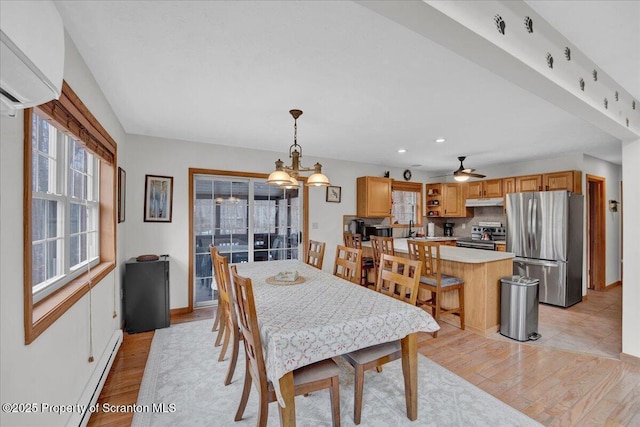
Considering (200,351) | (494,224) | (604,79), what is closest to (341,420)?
(200,351)

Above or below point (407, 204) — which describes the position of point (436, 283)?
below

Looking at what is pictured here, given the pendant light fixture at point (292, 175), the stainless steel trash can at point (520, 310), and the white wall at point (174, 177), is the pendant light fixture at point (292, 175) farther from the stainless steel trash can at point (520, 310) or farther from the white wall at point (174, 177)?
the stainless steel trash can at point (520, 310)

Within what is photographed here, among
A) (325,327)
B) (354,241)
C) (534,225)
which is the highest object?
(534,225)

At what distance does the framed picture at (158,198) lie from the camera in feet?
12.0

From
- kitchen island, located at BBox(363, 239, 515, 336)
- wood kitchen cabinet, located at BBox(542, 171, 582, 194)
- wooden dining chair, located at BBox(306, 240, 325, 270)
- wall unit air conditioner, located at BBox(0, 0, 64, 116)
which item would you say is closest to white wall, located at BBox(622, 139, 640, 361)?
kitchen island, located at BBox(363, 239, 515, 336)

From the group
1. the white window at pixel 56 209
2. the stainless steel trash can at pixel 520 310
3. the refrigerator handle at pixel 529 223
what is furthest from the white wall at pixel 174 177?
the refrigerator handle at pixel 529 223

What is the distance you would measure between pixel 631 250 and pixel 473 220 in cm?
343

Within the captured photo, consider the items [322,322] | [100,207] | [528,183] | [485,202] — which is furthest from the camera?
[485,202]

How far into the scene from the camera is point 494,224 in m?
5.43

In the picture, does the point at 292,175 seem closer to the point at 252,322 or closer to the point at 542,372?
the point at 252,322

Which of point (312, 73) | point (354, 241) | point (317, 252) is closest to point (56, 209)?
point (312, 73)

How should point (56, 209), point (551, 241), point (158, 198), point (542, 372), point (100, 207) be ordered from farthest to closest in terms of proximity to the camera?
point (551, 241)
point (158, 198)
point (100, 207)
point (542, 372)
point (56, 209)

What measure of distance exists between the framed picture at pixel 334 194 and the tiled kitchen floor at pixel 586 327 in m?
2.93

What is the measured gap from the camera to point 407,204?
621 cm
